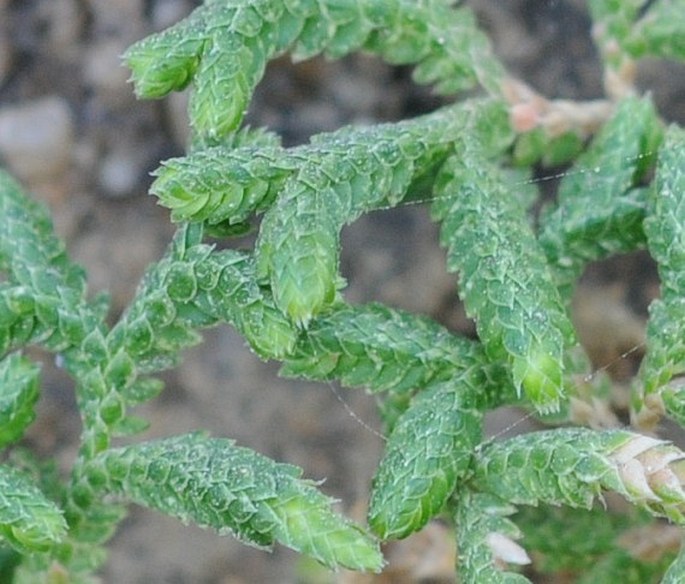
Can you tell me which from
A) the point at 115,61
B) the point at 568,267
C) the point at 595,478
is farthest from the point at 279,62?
the point at 595,478

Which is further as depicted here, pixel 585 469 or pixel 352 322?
pixel 352 322

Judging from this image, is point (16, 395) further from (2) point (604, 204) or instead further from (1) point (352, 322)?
(2) point (604, 204)

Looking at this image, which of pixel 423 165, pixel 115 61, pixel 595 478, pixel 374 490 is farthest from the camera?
pixel 115 61

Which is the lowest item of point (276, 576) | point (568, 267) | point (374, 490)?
→ point (276, 576)

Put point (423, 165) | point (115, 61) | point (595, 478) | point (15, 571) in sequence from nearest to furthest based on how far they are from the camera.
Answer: point (595, 478)
point (423, 165)
point (15, 571)
point (115, 61)

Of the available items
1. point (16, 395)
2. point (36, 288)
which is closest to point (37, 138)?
point (36, 288)

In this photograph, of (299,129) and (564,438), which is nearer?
(564,438)

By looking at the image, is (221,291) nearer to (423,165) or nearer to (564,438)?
(423,165)
